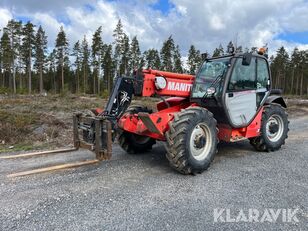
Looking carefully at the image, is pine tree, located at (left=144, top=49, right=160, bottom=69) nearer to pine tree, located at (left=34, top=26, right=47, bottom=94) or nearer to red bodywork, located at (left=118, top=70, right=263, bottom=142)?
pine tree, located at (left=34, top=26, right=47, bottom=94)

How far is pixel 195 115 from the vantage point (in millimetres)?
5258

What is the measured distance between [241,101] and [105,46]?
54.4 meters

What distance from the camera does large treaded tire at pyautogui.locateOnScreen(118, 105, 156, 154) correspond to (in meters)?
6.45

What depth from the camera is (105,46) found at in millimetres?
57688

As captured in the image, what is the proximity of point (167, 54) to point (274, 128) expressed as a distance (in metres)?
52.5

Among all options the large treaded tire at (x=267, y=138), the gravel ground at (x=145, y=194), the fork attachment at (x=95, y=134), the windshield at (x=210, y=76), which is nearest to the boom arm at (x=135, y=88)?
the fork attachment at (x=95, y=134)

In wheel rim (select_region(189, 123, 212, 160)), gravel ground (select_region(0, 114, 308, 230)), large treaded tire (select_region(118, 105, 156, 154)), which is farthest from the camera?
large treaded tire (select_region(118, 105, 156, 154))

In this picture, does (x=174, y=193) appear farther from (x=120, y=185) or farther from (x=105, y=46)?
(x=105, y=46)

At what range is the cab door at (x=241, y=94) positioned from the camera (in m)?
6.16

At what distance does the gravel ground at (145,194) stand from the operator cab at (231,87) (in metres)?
1.11

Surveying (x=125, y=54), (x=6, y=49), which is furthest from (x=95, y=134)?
(x=6, y=49)

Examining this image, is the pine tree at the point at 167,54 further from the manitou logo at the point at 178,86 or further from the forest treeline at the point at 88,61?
the manitou logo at the point at 178,86

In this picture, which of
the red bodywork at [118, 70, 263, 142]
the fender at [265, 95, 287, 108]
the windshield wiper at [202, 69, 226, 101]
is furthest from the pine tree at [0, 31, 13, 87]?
the windshield wiper at [202, 69, 226, 101]

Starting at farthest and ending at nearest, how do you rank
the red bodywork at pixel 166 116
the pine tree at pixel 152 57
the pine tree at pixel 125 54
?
1. the pine tree at pixel 152 57
2. the pine tree at pixel 125 54
3. the red bodywork at pixel 166 116
